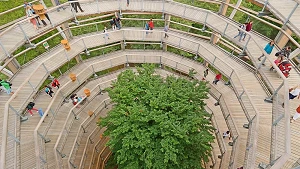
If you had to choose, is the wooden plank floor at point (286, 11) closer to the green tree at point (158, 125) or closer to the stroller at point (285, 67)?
the stroller at point (285, 67)

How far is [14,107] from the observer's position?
556 inches

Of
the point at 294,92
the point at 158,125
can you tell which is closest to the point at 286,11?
the point at 294,92

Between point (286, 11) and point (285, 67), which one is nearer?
point (285, 67)

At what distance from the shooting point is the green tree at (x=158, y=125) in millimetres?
13008

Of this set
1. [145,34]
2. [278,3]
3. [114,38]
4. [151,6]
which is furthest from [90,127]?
[278,3]

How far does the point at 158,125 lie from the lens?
43.6ft

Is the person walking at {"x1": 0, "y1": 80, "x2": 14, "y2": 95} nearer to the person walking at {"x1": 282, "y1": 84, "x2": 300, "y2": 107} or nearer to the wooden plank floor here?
the person walking at {"x1": 282, "y1": 84, "x2": 300, "y2": 107}

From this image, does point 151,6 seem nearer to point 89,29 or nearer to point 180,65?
point 180,65

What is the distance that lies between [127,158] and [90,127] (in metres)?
6.51

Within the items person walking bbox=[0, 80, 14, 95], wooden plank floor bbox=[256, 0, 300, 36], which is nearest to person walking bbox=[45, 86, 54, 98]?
person walking bbox=[0, 80, 14, 95]

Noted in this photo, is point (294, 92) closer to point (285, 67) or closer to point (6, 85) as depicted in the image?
point (285, 67)

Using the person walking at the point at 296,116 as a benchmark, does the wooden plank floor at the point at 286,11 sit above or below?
above

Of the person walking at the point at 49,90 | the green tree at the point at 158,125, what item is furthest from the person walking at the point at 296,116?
the person walking at the point at 49,90

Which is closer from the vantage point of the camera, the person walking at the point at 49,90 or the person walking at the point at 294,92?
the person walking at the point at 294,92
